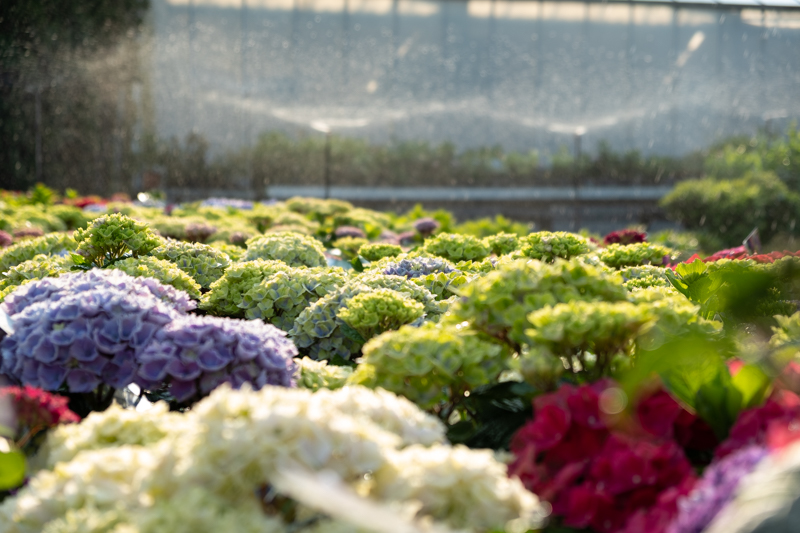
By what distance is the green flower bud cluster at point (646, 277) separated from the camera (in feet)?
9.49

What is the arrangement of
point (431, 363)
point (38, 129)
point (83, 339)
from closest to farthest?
point (431, 363) < point (83, 339) < point (38, 129)

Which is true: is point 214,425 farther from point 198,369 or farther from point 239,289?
point 239,289

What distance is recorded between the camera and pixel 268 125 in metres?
16.2

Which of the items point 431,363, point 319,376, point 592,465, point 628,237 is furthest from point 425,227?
point 592,465

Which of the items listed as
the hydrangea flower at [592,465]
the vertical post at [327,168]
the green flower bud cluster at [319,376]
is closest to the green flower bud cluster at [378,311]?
the green flower bud cluster at [319,376]

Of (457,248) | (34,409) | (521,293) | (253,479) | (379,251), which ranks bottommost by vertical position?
(379,251)

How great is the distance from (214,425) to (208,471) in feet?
0.22

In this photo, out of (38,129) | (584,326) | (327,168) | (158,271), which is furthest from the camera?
(38,129)

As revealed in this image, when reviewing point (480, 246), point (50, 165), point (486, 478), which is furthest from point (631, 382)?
point (50, 165)

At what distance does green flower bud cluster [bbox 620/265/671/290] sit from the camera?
289 cm

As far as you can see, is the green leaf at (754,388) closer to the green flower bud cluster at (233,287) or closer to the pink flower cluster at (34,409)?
the pink flower cluster at (34,409)

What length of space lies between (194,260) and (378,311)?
133 centimetres

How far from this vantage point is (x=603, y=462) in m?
1.20

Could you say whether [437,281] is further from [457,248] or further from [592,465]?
[592,465]
